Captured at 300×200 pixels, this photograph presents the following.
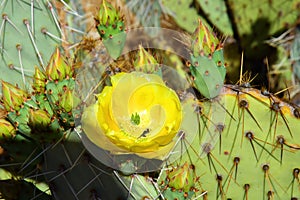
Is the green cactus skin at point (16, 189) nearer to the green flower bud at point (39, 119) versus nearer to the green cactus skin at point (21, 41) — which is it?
the green cactus skin at point (21, 41)

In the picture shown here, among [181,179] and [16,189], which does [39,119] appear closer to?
[181,179]

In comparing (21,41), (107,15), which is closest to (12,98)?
(107,15)

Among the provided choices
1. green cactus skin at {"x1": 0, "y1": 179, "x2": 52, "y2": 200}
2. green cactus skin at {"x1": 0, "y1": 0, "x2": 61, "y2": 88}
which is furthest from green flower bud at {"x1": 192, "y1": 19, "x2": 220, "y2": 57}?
green cactus skin at {"x1": 0, "y1": 179, "x2": 52, "y2": 200}

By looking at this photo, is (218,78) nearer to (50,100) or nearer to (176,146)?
(176,146)

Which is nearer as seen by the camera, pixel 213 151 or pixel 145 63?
pixel 145 63

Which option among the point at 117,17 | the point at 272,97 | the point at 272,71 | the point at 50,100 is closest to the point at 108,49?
the point at 117,17

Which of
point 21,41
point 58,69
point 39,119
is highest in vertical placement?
point 21,41

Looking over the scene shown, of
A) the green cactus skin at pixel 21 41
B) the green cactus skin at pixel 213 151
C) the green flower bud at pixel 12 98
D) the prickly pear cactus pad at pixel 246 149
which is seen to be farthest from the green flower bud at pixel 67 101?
the green cactus skin at pixel 21 41

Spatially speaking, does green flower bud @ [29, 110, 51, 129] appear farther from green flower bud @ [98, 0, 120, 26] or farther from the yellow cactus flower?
green flower bud @ [98, 0, 120, 26]
